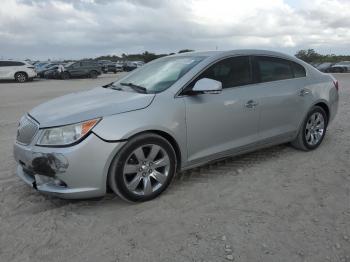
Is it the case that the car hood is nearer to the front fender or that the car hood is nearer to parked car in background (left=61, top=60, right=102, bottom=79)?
the front fender

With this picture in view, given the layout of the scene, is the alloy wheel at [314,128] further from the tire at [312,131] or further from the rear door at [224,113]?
the rear door at [224,113]

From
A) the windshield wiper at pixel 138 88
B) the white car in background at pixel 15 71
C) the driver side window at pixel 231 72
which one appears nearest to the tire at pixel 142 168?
the windshield wiper at pixel 138 88

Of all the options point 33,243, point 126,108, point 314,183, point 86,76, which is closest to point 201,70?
point 126,108

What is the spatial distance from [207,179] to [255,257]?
1.66 meters

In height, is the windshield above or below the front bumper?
above

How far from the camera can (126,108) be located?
3.79m

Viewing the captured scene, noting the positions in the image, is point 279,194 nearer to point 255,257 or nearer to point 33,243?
point 255,257

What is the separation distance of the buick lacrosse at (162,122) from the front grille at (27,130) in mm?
12

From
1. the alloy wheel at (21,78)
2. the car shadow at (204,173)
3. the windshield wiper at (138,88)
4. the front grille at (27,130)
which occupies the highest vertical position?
the windshield wiper at (138,88)

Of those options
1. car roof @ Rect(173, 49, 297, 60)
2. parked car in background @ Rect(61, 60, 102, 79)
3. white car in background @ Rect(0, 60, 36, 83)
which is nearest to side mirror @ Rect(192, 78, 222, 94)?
car roof @ Rect(173, 49, 297, 60)

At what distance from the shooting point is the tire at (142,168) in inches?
146

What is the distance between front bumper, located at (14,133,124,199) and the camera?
11.5 feet

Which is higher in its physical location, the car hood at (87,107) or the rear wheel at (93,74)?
the car hood at (87,107)

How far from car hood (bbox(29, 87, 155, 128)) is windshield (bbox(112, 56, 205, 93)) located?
293 mm
